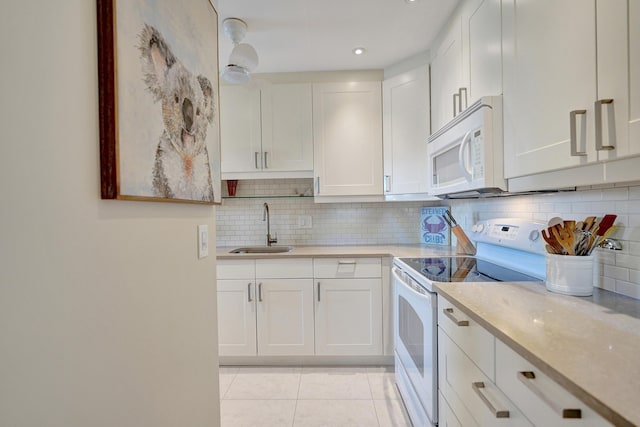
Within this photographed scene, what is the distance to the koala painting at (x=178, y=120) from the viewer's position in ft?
2.63

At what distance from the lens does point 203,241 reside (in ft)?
3.90

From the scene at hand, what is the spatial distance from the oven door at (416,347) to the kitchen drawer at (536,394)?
53 centimetres

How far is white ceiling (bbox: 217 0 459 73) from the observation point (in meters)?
1.74

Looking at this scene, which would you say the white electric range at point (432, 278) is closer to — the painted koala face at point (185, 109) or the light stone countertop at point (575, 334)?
the light stone countertop at point (575, 334)

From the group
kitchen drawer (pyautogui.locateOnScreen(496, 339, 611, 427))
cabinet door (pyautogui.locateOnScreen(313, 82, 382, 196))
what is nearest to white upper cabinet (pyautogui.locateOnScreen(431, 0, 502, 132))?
cabinet door (pyautogui.locateOnScreen(313, 82, 382, 196))

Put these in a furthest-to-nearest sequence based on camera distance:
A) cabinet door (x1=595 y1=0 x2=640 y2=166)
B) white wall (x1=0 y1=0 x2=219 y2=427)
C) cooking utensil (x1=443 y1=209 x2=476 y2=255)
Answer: cooking utensil (x1=443 y1=209 x2=476 y2=255) < cabinet door (x1=595 y1=0 x2=640 y2=166) < white wall (x1=0 y1=0 x2=219 y2=427)

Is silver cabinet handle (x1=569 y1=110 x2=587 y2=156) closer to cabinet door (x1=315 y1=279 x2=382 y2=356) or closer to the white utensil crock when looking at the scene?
the white utensil crock

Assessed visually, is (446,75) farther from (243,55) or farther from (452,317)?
(452,317)

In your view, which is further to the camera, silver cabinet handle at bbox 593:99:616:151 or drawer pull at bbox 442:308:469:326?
drawer pull at bbox 442:308:469:326

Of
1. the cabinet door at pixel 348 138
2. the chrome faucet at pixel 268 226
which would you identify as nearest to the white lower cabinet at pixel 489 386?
the cabinet door at pixel 348 138

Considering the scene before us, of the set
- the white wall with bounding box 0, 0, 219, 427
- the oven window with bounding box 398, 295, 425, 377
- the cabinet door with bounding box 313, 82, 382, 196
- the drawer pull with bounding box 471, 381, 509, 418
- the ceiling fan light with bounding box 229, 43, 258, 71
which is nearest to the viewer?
the white wall with bounding box 0, 0, 219, 427

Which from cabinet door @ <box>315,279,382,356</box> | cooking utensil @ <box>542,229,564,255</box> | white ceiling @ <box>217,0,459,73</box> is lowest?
cabinet door @ <box>315,279,382,356</box>

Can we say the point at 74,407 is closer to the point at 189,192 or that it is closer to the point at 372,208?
the point at 189,192

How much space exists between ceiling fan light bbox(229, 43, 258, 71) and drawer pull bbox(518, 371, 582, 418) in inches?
78.3
